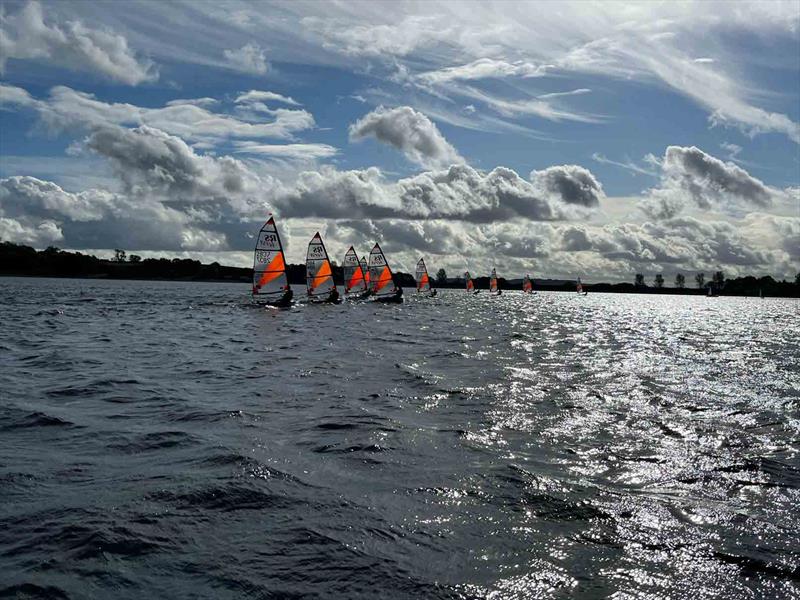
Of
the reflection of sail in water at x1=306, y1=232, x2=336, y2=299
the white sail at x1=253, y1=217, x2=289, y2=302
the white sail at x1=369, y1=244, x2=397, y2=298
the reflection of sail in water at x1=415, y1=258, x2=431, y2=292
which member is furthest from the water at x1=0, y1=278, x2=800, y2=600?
the reflection of sail in water at x1=415, y1=258, x2=431, y2=292

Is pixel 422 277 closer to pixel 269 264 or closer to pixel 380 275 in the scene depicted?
pixel 380 275

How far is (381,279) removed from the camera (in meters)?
84.2

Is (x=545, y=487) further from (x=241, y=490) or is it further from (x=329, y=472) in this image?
(x=241, y=490)

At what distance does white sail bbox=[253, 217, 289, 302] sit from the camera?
60312 millimetres

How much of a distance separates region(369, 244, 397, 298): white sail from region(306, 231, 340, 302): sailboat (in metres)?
8.54

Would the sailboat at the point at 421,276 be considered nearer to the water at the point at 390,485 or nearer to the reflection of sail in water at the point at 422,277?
the reflection of sail in water at the point at 422,277

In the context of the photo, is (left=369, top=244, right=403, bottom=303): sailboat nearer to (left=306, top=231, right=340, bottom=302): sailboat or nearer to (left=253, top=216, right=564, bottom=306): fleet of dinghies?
(left=253, top=216, right=564, bottom=306): fleet of dinghies

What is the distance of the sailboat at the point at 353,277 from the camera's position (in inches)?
3240

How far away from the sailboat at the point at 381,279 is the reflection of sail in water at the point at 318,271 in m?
8.46

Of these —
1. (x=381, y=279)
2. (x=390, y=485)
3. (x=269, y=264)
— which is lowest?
(x=390, y=485)

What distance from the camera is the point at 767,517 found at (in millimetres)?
8133

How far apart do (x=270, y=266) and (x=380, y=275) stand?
23.3 metres

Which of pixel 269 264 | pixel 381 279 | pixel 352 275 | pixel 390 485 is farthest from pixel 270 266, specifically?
pixel 390 485

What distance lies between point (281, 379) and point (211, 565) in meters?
12.9
